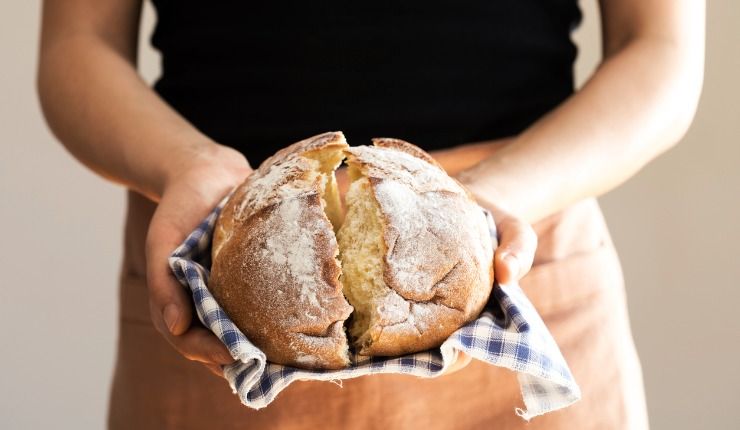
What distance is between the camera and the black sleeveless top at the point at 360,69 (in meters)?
1.29

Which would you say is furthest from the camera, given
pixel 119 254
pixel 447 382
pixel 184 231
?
pixel 119 254

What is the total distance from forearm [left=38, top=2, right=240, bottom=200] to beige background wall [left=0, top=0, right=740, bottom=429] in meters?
1.26

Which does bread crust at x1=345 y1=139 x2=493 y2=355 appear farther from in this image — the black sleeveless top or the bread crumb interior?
the black sleeveless top

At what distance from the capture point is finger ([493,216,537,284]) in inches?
36.3

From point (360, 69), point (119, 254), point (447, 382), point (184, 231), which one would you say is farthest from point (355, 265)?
point (119, 254)

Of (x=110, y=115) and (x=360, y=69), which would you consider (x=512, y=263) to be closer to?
(x=360, y=69)

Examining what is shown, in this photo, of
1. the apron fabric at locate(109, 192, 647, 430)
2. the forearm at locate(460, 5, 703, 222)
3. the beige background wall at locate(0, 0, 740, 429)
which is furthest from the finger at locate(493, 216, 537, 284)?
the beige background wall at locate(0, 0, 740, 429)

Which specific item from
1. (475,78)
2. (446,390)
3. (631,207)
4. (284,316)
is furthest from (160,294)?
(631,207)

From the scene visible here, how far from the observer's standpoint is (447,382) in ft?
3.91

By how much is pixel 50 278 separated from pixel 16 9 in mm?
811

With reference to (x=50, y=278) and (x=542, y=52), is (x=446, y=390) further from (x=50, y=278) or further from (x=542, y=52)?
(x=50, y=278)

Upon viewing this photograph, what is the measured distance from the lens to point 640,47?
1317 mm

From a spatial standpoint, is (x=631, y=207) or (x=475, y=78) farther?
(x=631, y=207)

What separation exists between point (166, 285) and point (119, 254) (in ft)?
6.10
